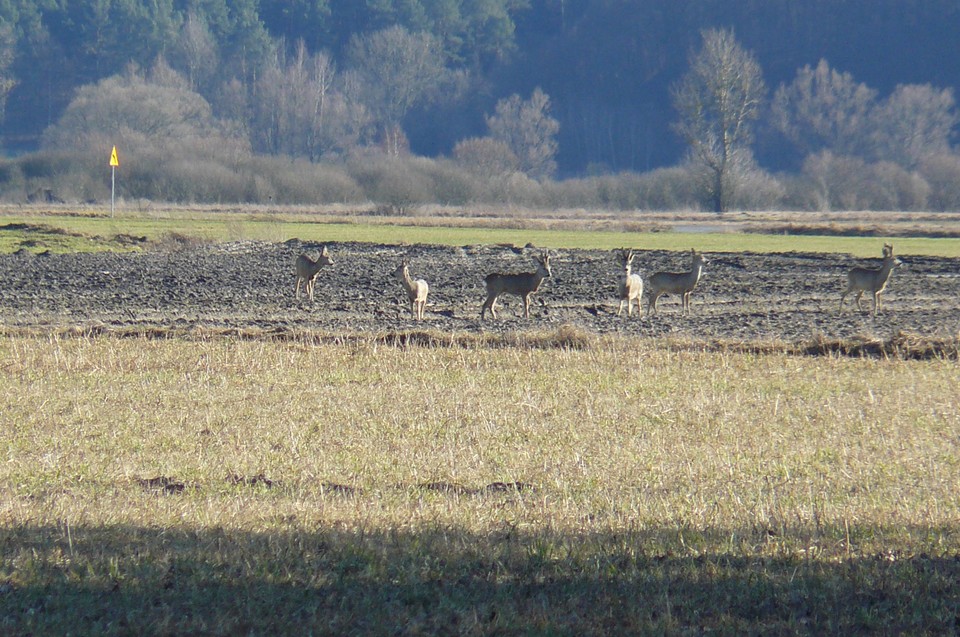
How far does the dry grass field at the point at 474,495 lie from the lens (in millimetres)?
5707

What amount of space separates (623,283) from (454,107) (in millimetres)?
117413

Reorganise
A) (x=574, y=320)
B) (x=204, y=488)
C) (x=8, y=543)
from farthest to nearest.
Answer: (x=574, y=320)
(x=204, y=488)
(x=8, y=543)

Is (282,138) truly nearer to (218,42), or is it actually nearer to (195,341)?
(218,42)

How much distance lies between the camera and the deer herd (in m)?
23.6

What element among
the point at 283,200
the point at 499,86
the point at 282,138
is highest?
the point at 499,86

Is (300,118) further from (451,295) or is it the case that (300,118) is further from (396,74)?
(451,295)

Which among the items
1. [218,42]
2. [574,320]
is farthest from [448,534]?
[218,42]

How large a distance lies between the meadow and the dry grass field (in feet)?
0.09

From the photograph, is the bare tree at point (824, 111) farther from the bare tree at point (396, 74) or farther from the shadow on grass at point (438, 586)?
the shadow on grass at point (438, 586)

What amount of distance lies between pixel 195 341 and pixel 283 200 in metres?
70.5

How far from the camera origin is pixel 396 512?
7.88m

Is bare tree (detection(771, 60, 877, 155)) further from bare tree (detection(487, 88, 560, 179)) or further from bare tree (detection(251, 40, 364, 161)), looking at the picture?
bare tree (detection(251, 40, 364, 161))

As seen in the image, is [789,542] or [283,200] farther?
[283,200]

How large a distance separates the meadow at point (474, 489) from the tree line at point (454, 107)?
208 feet
